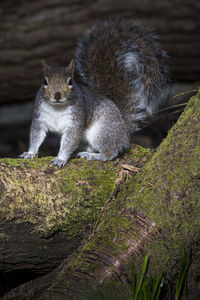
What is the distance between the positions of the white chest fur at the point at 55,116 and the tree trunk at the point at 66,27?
4.78 feet

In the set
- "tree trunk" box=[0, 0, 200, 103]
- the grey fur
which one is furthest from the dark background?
the grey fur

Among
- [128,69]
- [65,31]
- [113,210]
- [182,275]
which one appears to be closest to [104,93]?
[128,69]

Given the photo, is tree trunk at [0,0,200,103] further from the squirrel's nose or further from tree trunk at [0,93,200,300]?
tree trunk at [0,93,200,300]

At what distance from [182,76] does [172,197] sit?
Answer: 2.57 m

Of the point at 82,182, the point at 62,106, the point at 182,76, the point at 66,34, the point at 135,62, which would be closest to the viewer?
the point at 82,182

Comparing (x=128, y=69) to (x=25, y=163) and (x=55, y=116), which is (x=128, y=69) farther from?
(x=25, y=163)

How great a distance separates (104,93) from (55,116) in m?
0.38

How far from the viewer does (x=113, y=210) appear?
141 centimetres

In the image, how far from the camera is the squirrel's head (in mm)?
1799

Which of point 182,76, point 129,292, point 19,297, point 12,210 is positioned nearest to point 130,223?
point 129,292

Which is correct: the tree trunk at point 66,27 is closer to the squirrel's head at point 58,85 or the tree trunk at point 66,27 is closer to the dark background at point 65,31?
the dark background at point 65,31

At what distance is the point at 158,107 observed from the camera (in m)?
2.14

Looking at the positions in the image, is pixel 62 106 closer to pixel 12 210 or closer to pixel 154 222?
pixel 12 210

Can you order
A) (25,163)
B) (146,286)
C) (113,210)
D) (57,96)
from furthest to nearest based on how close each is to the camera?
(57,96) → (25,163) → (113,210) → (146,286)
